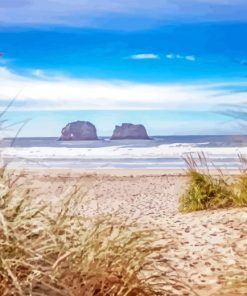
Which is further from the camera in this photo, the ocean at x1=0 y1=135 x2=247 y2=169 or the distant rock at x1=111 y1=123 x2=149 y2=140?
the distant rock at x1=111 y1=123 x2=149 y2=140

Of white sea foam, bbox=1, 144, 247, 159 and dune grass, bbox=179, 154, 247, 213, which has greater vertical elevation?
white sea foam, bbox=1, 144, 247, 159

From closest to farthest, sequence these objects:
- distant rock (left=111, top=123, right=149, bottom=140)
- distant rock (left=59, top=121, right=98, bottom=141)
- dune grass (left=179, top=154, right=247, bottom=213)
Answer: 1. dune grass (left=179, top=154, right=247, bottom=213)
2. distant rock (left=59, top=121, right=98, bottom=141)
3. distant rock (left=111, top=123, right=149, bottom=140)

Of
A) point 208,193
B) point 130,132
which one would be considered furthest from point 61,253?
point 130,132

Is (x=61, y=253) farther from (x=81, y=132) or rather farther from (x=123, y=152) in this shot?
(x=81, y=132)

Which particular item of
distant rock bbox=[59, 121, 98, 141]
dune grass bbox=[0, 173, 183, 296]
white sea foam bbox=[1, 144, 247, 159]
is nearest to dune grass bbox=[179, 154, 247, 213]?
dune grass bbox=[0, 173, 183, 296]

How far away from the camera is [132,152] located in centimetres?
3803

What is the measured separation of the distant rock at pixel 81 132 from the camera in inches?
1851

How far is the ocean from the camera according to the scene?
3117 centimetres

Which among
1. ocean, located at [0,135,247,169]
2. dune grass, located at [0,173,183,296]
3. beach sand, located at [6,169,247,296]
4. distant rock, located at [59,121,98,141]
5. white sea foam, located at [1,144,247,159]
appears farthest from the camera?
distant rock, located at [59,121,98,141]

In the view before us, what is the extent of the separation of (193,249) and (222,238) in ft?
1.63

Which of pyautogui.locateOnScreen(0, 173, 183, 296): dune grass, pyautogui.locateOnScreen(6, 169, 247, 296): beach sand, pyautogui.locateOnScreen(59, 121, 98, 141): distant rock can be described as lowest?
pyautogui.locateOnScreen(6, 169, 247, 296): beach sand

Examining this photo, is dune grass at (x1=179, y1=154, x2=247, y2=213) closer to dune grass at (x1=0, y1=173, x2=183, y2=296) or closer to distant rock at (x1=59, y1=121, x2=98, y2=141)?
dune grass at (x1=0, y1=173, x2=183, y2=296)

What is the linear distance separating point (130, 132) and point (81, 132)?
9.55 feet

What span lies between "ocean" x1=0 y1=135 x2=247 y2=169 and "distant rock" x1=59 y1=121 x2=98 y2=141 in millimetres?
704
